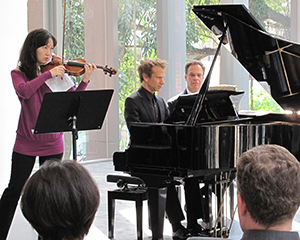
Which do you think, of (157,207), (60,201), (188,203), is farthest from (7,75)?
(60,201)

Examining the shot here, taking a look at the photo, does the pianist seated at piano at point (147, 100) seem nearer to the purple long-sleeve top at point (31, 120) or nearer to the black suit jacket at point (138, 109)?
the black suit jacket at point (138, 109)

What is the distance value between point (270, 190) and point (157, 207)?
199cm

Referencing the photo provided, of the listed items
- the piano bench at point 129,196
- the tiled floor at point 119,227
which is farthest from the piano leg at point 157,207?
the tiled floor at point 119,227

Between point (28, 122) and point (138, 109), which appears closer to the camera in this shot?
point (28, 122)

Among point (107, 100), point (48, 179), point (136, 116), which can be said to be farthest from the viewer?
point (136, 116)

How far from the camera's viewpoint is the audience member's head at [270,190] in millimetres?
1337

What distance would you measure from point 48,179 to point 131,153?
7.11 feet

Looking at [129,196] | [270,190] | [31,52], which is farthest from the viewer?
[129,196]

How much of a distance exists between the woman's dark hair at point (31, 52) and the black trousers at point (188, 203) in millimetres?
1310

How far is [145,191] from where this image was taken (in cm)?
357

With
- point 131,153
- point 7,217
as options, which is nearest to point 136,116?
point 131,153

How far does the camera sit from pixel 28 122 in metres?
3.39

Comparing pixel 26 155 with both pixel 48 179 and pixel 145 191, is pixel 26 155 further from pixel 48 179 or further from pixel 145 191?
pixel 48 179

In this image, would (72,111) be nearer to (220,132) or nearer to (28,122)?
(28,122)
